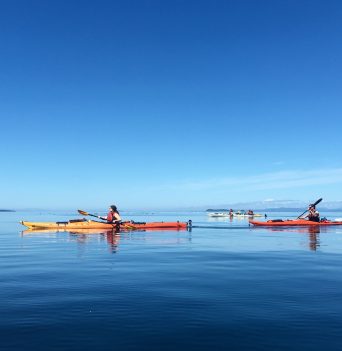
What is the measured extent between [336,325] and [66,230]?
41.4m

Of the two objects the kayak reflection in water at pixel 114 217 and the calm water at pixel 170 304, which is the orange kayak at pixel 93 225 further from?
the calm water at pixel 170 304

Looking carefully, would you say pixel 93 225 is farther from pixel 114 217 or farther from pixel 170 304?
pixel 170 304

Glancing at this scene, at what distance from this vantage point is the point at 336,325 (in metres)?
9.56

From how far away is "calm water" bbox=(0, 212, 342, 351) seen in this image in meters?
8.56

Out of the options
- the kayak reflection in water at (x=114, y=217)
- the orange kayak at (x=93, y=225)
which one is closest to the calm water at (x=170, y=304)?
the kayak reflection in water at (x=114, y=217)

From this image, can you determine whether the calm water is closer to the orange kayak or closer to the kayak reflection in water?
the kayak reflection in water

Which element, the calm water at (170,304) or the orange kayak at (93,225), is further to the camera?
the orange kayak at (93,225)

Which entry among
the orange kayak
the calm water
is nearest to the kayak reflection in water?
the orange kayak

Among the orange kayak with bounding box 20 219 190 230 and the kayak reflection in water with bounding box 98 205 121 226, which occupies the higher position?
the kayak reflection in water with bounding box 98 205 121 226

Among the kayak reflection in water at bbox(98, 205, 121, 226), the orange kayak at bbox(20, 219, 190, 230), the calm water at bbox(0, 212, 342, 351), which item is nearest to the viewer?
the calm water at bbox(0, 212, 342, 351)

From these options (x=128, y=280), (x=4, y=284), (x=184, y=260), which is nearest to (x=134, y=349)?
(x=128, y=280)

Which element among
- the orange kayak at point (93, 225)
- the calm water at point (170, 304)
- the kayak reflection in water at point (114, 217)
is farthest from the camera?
the orange kayak at point (93, 225)

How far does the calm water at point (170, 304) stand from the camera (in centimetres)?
856

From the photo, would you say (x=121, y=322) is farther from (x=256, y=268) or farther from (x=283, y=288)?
(x=256, y=268)
